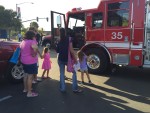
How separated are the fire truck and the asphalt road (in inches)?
32.6

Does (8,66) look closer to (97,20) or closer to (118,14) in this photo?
(97,20)

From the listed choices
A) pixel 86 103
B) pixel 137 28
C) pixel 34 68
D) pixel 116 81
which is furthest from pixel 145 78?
pixel 34 68

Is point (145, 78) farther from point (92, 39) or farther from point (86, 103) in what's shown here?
point (86, 103)

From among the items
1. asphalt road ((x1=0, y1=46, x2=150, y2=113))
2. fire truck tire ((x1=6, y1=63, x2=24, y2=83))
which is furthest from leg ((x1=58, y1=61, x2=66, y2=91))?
fire truck tire ((x1=6, y1=63, x2=24, y2=83))

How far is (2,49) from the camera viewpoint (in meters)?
7.63

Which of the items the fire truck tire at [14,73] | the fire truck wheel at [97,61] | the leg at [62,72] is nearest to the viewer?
the leg at [62,72]

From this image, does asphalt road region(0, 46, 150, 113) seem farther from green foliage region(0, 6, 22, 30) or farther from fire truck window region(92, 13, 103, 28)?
green foliage region(0, 6, 22, 30)

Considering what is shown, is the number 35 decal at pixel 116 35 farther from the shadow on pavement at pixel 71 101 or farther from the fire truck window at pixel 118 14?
the shadow on pavement at pixel 71 101

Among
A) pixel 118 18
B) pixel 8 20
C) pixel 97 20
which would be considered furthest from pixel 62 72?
pixel 8 20

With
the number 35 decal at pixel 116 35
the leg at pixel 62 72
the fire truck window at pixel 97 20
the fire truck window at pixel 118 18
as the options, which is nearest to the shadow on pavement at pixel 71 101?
the leg at pixel 62 72

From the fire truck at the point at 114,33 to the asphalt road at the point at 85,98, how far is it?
83 centimetres

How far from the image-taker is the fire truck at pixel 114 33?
8.50m

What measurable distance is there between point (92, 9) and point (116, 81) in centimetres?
288

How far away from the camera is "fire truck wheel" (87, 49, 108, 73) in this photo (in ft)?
31.1
